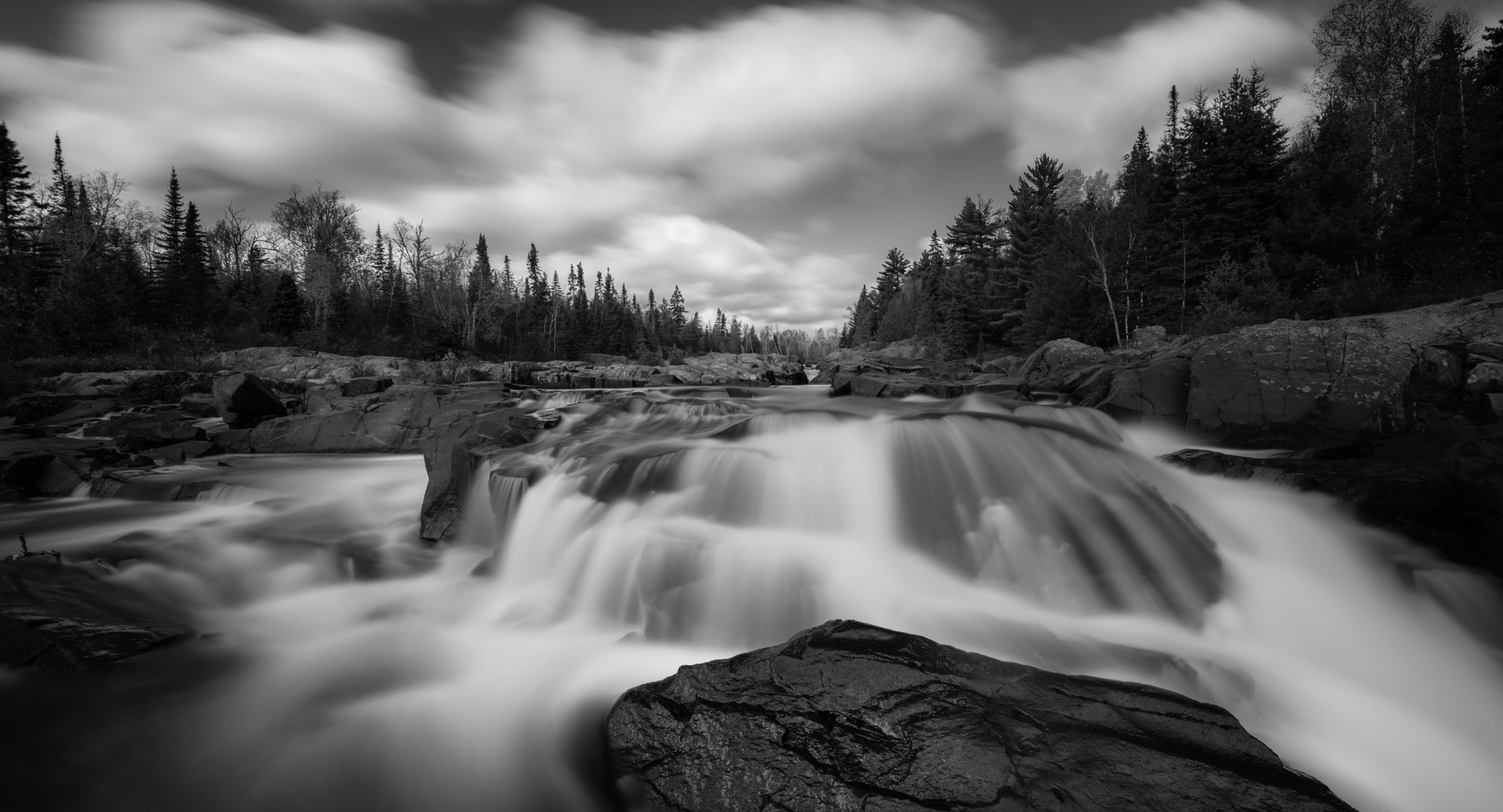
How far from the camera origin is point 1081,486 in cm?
601

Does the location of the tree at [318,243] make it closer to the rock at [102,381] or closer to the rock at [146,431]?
the rock at [102,381]

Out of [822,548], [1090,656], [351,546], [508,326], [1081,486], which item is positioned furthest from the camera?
[508,326]

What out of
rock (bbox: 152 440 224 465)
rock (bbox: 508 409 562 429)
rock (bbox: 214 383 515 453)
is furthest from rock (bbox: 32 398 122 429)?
rock (bbox: 508 409 562 429)

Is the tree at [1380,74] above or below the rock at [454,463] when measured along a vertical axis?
above

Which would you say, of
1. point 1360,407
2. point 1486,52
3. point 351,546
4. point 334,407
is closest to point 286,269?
point 334,407

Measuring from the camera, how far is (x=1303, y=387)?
26.4ft

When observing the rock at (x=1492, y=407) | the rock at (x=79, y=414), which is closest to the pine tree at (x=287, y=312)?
the rock at (x=79, y=414)

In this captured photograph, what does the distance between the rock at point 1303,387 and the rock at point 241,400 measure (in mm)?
22592

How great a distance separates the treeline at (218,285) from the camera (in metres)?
35.1

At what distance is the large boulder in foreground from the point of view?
196 cm

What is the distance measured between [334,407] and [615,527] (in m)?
15.3

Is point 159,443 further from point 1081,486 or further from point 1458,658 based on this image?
point 1458,658

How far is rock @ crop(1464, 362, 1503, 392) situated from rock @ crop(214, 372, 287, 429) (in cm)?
2686

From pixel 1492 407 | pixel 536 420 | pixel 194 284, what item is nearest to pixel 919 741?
pixel 536 420
